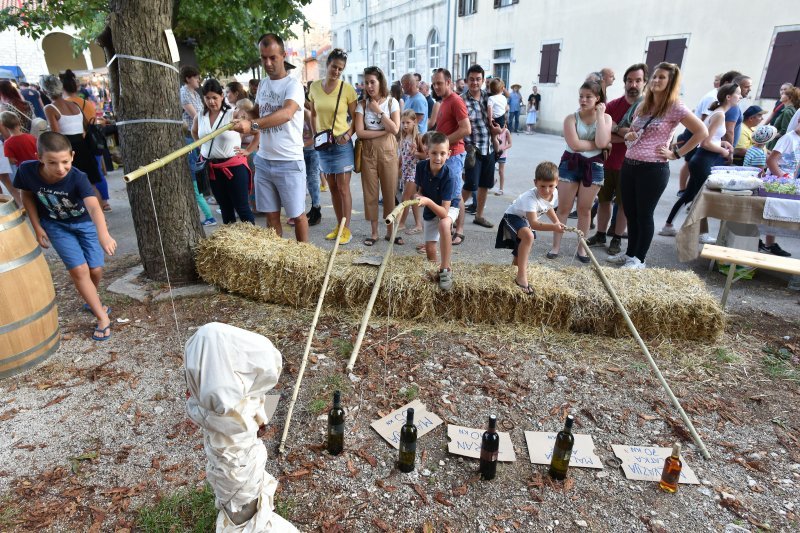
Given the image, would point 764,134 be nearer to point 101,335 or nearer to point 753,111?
point 753,111

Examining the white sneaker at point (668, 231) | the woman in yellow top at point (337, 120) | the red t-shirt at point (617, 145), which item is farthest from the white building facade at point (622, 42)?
the woman in yellow top at point (337, 120)

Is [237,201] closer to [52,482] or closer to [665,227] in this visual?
[52,482]

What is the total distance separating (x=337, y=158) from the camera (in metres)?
5.59

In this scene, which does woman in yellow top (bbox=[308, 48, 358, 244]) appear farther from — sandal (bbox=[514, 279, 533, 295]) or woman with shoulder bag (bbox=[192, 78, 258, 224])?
sandal (bbox=[514, 279, 533, 295])

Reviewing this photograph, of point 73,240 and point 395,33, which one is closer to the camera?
point 73,240

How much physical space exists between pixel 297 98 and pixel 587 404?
358 cm

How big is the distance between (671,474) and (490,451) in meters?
0.98

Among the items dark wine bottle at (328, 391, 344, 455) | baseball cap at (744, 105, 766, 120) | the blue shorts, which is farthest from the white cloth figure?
baseball cap at (744, 105, 766, 120)

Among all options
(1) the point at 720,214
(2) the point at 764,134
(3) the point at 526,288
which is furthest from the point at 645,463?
(2) the point at 764,134

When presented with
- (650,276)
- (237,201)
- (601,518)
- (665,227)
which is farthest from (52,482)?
(665,227)

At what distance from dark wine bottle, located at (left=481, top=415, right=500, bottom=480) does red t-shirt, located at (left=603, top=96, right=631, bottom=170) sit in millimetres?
4174

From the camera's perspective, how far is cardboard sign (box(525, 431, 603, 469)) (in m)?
2.72

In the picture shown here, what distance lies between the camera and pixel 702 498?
99.4 inches

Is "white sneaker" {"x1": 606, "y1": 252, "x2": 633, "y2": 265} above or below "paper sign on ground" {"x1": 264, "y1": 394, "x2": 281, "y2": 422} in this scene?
above
